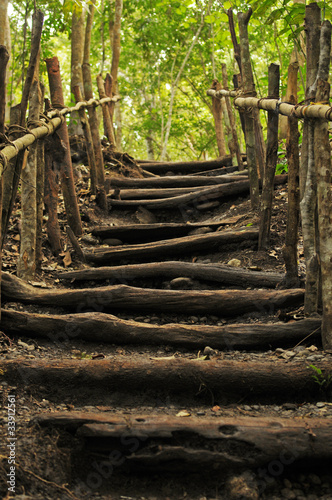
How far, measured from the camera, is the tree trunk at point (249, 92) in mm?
4449

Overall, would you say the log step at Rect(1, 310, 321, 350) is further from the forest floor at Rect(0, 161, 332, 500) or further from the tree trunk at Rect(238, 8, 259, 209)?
the tree trunk at Rect(238, 8, 259, 209)

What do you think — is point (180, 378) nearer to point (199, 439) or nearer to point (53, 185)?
point (199, 439)

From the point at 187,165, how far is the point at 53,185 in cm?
420

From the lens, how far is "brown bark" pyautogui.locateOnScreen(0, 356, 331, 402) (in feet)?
7.94

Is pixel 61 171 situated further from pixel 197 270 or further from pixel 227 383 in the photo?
pixel 227 383

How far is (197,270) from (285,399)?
1516 mm

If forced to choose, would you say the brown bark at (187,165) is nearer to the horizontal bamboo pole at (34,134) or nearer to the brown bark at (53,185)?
the horizontal bamboo pole at (34,134)

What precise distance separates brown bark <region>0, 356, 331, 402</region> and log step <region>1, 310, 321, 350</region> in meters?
0.42

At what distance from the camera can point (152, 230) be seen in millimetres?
4922

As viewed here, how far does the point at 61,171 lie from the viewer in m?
4.52

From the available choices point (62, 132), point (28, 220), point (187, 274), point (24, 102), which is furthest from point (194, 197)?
point (24, 102)

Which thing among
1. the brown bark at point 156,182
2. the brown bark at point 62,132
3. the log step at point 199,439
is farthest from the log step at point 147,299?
the brown bark at point 156,182

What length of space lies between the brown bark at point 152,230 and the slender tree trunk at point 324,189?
7.44 feet

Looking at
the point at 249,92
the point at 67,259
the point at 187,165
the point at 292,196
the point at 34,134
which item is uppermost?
the point at 249,92
